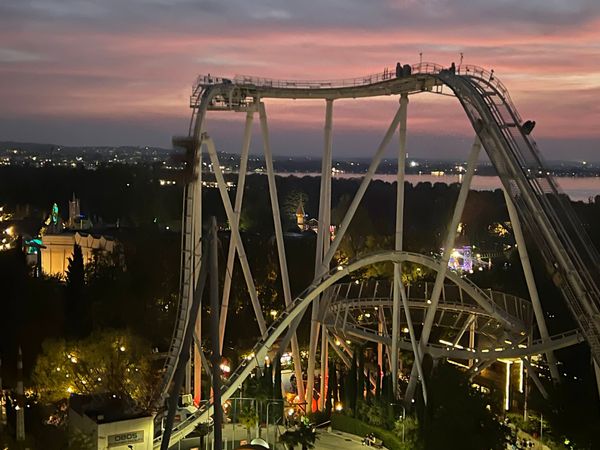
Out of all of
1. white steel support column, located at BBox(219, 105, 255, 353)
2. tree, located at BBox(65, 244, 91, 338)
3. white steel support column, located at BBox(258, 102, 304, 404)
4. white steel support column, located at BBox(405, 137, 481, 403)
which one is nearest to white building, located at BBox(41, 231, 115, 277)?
tree, located at BBox(65, 244, 91, 338)

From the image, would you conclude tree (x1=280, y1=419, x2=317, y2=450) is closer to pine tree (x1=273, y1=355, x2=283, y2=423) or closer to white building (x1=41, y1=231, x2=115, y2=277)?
pine tree (x1=273, y1=355, x2=283, y2=423)

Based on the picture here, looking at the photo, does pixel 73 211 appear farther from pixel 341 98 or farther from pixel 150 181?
pixel 341 98

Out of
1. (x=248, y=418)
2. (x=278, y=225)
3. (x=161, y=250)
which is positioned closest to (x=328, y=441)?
(x=248, y=418)

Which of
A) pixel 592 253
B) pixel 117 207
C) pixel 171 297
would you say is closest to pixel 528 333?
pixel 592 253

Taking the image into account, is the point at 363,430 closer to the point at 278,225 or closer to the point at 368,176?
the point at 278,225

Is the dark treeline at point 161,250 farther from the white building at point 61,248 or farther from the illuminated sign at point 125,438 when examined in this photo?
the illuminated sign at point 125,438

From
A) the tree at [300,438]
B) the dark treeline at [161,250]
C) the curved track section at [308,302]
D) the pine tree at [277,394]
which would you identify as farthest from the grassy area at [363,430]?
the dark treeline at [161,250]
